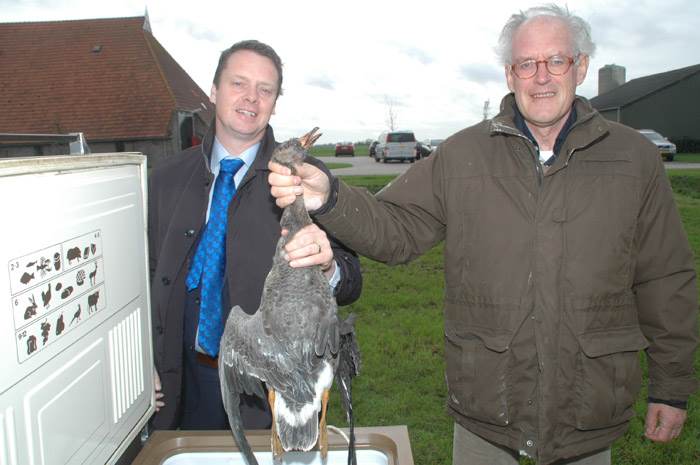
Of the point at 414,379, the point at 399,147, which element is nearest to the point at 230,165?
the point at 414,379

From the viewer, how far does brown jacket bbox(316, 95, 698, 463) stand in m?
2.54

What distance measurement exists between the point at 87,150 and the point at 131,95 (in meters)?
20.0

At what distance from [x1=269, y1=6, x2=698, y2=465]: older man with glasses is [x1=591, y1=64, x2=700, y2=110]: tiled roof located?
44.1 meters

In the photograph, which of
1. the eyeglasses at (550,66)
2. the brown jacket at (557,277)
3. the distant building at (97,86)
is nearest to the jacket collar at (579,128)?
the brown jacket at (557,277)

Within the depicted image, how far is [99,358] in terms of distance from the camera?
1.86 metres

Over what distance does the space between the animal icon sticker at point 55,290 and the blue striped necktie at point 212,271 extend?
645 mm

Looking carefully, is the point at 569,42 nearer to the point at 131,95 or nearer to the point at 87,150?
the point at 87,150

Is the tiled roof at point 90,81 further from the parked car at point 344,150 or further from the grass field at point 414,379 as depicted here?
the parked car at point 344,150

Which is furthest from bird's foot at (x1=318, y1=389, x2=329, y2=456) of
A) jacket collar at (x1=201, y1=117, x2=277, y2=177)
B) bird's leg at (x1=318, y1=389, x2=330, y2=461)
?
jacket collar at (x1=201, y1=117, x2=277, y2=177)

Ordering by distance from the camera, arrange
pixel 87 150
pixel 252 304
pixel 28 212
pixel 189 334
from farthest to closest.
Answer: pixel 189 334
pixel 252 304
pixel 87 150
pixel 28 212

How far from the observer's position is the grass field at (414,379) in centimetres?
434

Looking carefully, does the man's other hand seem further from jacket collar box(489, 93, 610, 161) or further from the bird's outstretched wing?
jacket collar box(489, 93, 610, 161)

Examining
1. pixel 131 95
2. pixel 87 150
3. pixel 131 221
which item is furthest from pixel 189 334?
pixel 131 95

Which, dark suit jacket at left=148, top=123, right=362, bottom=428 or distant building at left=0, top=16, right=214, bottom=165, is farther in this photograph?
distant building at left=0, top=16, right=214, bottom=165
